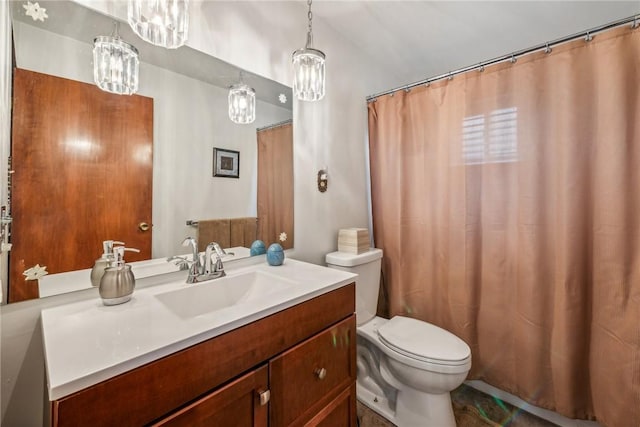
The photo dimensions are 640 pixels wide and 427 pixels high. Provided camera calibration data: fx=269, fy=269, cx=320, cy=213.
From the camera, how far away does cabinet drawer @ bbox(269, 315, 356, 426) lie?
834 millimetres

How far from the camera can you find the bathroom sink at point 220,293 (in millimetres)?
952

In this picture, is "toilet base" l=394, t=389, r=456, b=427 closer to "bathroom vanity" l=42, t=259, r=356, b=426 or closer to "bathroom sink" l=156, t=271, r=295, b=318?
"bathroom vanity" l=42, t=259, r=356, b=426

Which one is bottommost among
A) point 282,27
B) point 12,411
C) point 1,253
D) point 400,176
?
point 12,411

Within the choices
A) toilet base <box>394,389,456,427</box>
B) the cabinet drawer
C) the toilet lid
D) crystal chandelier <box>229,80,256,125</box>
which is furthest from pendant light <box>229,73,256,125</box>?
toilet base <box>394,389,456,427</box>

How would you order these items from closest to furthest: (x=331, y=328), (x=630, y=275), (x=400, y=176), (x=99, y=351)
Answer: (x=99, y=351), (x=331, y=328), (x=630, y=275), (x=400, y=176)

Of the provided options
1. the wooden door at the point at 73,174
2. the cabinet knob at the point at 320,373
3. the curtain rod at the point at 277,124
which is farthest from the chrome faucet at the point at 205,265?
the curtain rod at the point at 277,124

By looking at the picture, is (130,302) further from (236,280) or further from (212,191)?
(212,191)

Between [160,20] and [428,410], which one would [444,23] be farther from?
[428,410]

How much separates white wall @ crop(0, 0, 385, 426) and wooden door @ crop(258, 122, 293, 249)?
45 millimetres

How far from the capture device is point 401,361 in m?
1.28

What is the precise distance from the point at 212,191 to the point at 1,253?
652 millimetres

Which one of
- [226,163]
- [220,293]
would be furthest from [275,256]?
[226,163]

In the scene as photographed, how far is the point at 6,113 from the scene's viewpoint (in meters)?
0.73

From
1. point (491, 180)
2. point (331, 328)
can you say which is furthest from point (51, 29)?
point (491, 180)
